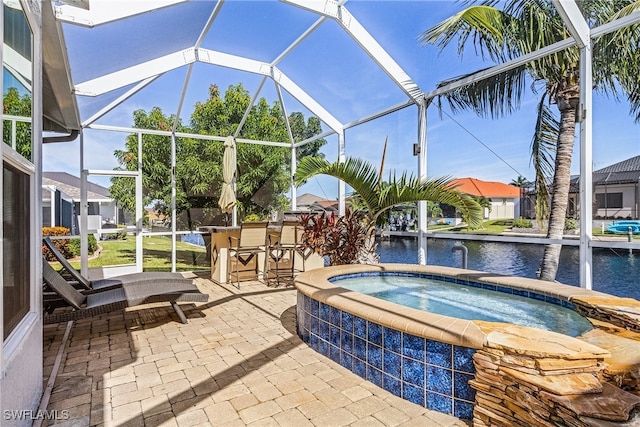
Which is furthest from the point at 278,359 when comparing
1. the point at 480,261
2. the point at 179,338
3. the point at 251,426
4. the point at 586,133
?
the point at 586,133

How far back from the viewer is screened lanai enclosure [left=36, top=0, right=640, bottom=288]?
14.0 feet

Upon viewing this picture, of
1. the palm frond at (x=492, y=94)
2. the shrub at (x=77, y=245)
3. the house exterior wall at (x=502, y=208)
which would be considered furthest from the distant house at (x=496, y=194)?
the shrub at (x=77, y=245)

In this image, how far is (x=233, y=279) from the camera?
778cm

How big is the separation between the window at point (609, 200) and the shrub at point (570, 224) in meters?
0.35

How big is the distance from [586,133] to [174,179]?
7.99 metres

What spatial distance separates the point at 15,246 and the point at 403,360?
2.80m

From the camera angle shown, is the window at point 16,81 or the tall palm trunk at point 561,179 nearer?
the window at point 16,81

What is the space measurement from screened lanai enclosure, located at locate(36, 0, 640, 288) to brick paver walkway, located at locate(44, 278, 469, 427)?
322 cm

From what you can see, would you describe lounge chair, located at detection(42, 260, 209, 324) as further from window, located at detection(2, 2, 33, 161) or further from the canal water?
the canal water

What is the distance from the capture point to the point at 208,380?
3.18 m

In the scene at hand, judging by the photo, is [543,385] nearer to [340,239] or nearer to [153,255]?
[340,239]

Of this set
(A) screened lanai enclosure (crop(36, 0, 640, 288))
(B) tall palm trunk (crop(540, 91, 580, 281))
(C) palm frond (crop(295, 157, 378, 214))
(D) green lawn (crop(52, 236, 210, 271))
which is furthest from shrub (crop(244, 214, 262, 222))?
(B) tall palm trunk (crop(540, 91, 580, 281))

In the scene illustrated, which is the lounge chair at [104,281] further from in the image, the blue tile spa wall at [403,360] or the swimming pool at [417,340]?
the blue tile spa wall at [403,360]

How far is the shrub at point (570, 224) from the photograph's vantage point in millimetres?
4523
